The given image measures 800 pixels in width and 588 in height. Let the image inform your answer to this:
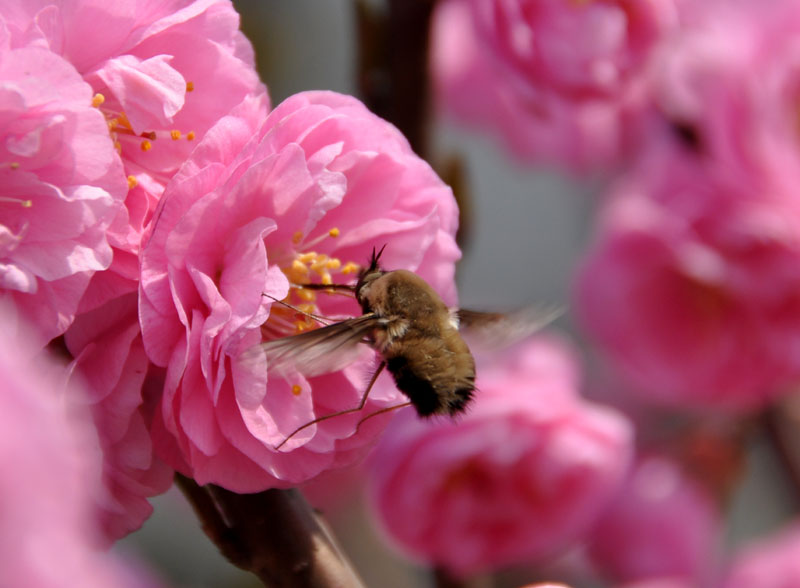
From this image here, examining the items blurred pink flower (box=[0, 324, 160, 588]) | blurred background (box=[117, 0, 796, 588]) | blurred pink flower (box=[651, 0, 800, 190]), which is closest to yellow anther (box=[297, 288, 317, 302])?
blurred pink flower (box=[0, 324, 160, 588])

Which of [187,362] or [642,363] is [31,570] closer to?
[187,362]

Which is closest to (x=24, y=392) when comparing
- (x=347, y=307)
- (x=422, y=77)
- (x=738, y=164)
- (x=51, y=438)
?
(x=51, y=438)

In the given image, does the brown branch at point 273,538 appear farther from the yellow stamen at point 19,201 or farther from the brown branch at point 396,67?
the brown branch at point 396,67

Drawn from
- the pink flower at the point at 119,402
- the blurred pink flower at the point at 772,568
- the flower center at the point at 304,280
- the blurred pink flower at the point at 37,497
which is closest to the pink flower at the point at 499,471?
the blurred pink flower at the point at 772,568

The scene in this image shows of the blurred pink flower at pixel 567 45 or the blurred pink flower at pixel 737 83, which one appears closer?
the blurred pink flower at pixel 567 45

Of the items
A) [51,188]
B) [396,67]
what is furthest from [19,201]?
[396,67]
